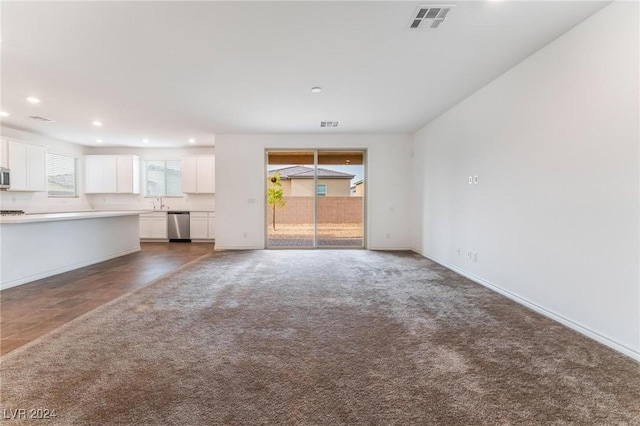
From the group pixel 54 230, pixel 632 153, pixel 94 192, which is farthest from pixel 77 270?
pixel 632 153

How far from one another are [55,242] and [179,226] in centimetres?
364

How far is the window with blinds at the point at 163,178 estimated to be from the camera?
8.69 meters

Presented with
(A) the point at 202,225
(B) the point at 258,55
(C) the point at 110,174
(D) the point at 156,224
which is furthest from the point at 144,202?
(B) the point at 258,55

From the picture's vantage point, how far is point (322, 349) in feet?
7.56

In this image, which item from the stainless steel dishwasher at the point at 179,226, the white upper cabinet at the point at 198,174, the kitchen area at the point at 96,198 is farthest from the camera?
the stainless steel dishwasher at the point at 179,226

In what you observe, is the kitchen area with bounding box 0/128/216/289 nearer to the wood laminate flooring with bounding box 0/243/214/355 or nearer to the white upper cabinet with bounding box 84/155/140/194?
the white upper cabinet with bounding box 84/155/140/194

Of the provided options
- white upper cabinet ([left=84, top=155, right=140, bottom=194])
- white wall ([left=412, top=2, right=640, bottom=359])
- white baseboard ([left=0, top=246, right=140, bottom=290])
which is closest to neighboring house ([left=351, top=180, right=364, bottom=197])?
white wall ([left=412, top=2, right=640, bottom=359])

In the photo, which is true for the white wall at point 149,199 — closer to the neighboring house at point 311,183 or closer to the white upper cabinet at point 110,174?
the white upper cabinet at point 110,174

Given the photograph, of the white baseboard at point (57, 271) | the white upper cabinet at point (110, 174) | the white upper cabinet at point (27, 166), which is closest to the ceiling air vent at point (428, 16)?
the white baseboard at point (57, 271)

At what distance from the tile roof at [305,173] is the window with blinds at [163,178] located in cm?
306

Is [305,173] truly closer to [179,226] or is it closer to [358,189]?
[358,189]

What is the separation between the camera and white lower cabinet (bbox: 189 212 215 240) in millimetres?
8289

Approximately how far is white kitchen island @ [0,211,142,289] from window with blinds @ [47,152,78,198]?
2.88 metres

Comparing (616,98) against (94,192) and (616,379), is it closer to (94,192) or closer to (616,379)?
(616,379)
